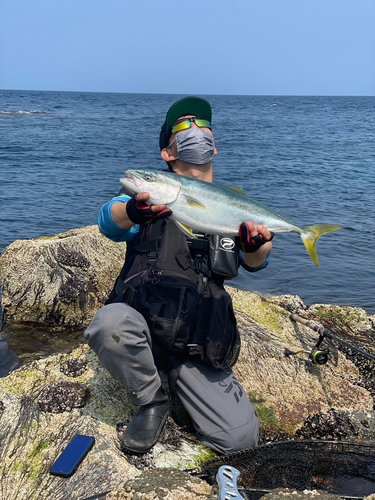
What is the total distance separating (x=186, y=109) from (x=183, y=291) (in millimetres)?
1918

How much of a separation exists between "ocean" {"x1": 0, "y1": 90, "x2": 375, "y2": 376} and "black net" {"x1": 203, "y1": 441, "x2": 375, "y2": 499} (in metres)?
4.75

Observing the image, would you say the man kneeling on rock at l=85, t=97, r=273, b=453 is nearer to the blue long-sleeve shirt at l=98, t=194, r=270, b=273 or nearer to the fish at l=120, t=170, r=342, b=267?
the blue long-sleeve shirt at l=98, t=194, r=270, b=273

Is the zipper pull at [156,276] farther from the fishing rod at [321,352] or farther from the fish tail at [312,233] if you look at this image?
the fishing rod at [321,352]

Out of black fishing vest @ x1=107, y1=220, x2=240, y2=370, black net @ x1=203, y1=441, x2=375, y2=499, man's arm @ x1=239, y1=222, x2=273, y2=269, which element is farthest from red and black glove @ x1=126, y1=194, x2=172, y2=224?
black net @ x1=203, y1=441, x2=375, y2=499

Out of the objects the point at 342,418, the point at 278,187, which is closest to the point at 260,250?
the point at 342,418

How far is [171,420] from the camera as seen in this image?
4527 millimetres

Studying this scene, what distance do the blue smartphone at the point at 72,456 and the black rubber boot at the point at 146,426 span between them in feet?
1.03

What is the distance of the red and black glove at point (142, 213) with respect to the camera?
363cm

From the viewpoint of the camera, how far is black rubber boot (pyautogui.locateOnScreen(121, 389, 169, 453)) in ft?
12.6

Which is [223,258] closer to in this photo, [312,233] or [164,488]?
[312,233]

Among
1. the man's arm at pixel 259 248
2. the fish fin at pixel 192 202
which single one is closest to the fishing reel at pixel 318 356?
the man's arm at pixel 259 248

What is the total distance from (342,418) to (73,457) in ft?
8.85

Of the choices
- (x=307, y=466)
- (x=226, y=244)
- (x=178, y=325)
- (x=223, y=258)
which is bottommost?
(x=307, y=466)

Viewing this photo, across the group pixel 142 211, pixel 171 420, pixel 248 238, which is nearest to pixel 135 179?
pixel 142 211
